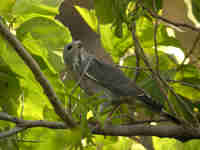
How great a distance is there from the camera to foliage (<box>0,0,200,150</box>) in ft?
1.57

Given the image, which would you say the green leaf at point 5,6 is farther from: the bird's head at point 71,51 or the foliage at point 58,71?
the bird's head at point 71,51

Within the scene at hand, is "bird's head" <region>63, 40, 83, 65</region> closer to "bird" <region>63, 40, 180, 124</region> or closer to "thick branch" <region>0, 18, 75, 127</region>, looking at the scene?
"bird" <region>63, 40, 180, 124</region>

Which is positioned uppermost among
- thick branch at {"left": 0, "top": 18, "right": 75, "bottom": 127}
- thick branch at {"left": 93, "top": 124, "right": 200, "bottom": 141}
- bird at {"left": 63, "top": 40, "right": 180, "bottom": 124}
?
bird at {"left": 63, "top": 40, "right": 180, "bottom": 124}

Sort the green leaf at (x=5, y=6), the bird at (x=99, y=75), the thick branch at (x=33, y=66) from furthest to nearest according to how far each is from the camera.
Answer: the bird at (x=99, y=75) → the green leaf at (x=5, y=6) → the thick branch at (x=33, y=66)

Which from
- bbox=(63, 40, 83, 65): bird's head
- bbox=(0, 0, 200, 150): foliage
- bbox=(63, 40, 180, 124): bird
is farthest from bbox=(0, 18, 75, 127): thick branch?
bbox=(63, 40, 83, 65): bird's head

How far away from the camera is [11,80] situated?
539mm

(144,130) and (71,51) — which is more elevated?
(71,51)

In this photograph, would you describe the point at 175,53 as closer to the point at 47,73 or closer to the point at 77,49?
the point at 47,73

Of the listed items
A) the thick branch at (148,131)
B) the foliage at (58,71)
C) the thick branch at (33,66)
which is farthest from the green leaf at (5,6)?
the thick branch at (148,131)

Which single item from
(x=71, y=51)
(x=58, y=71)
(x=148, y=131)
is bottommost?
(x=148, y=131)

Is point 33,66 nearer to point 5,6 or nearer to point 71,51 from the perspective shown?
point 5,6

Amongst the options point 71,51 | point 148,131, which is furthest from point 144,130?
point 71,51

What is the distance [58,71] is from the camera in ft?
2.05

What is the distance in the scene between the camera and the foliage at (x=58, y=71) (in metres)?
0.48
